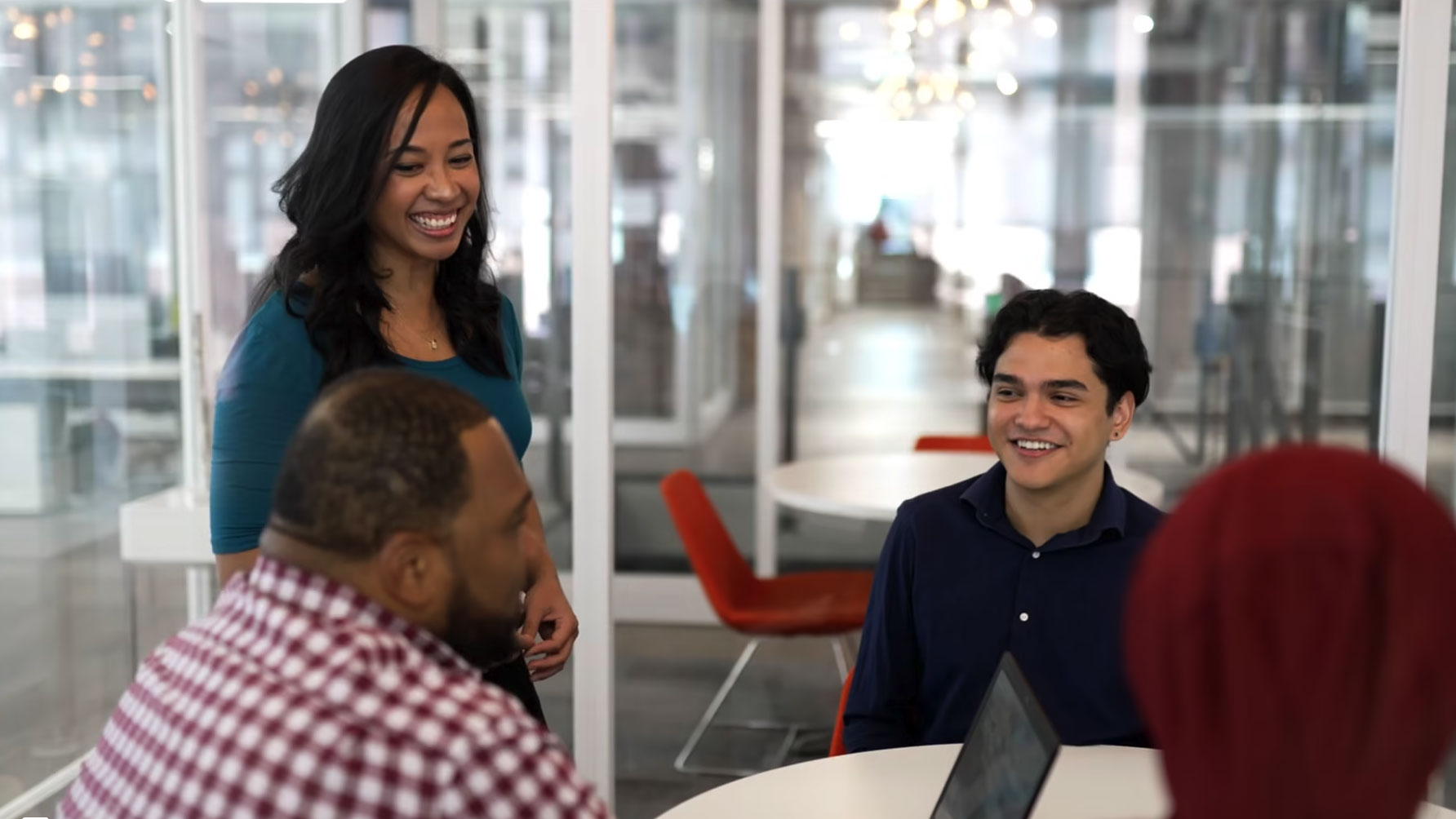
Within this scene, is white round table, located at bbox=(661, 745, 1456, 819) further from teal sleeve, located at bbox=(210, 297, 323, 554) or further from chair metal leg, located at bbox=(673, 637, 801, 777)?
chair metal leg, located at bbox=(673, 637, 801, 777)

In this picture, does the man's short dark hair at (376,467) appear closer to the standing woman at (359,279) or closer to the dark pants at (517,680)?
the standing woman at (359,279)

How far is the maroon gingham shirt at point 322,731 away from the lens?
1058 mm

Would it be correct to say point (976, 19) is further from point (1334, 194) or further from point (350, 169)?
point (350, 169)

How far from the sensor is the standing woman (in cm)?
198

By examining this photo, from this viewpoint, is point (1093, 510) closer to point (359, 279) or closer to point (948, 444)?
point (359, 279)

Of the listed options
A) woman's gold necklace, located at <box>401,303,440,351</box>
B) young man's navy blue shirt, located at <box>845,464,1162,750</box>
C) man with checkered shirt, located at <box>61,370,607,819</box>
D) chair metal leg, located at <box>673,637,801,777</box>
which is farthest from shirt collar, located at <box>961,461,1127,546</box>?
chair metal leg, located at <box>673,637,801,777</box>

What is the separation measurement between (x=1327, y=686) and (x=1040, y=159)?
583cm

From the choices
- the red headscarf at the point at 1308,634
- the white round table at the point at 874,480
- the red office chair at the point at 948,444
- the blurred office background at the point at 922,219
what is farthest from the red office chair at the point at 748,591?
the red headscarf at the point at 1308,634

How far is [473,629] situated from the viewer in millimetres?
1234

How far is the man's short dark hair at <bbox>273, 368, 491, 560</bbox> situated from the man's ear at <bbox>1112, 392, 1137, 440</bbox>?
1368 millimetres

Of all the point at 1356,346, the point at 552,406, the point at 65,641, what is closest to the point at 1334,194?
the point at 1356,346

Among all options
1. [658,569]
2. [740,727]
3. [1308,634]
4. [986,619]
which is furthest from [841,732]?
[658,569]

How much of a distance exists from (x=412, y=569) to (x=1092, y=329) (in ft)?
4.53

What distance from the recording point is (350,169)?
2020mm
